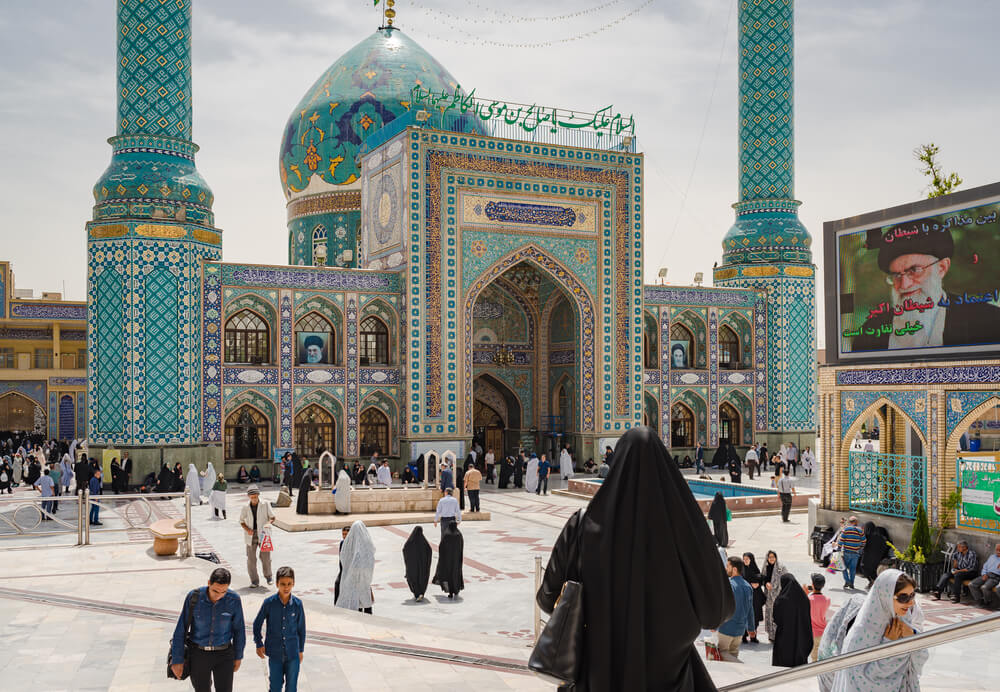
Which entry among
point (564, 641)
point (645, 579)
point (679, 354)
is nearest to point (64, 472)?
point (679, 354)

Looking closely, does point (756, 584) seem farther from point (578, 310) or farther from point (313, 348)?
point (313, 348)

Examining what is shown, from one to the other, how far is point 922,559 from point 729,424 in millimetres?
16439

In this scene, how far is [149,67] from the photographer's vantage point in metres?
20.4

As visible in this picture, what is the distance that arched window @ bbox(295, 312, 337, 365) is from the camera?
2164 centimetres

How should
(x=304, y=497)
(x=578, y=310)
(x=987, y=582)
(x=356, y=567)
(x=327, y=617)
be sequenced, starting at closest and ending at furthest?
(x=327, y=617) < (x=356, y=567) < (x=987, y=582) < (x=304, y=497) < (x=578, y=310)

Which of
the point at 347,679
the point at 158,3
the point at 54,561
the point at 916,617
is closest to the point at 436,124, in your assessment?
the point at 158,3

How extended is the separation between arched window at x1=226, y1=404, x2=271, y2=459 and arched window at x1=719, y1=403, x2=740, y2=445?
13.0 m

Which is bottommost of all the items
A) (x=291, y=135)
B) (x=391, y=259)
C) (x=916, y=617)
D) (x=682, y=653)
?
(x=916, y=617)

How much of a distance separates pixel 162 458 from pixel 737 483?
12.3 metres

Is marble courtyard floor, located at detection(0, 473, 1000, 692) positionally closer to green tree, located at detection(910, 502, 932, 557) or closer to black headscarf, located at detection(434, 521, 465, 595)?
black headscarf, located at detection(434, 521, 465, 595)

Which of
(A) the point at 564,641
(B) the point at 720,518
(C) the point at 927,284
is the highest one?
(C) the point at 927,284

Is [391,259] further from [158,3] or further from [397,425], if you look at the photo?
[158,3]

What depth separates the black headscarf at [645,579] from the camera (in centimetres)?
254

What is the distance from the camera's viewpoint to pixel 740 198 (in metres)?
27.4
